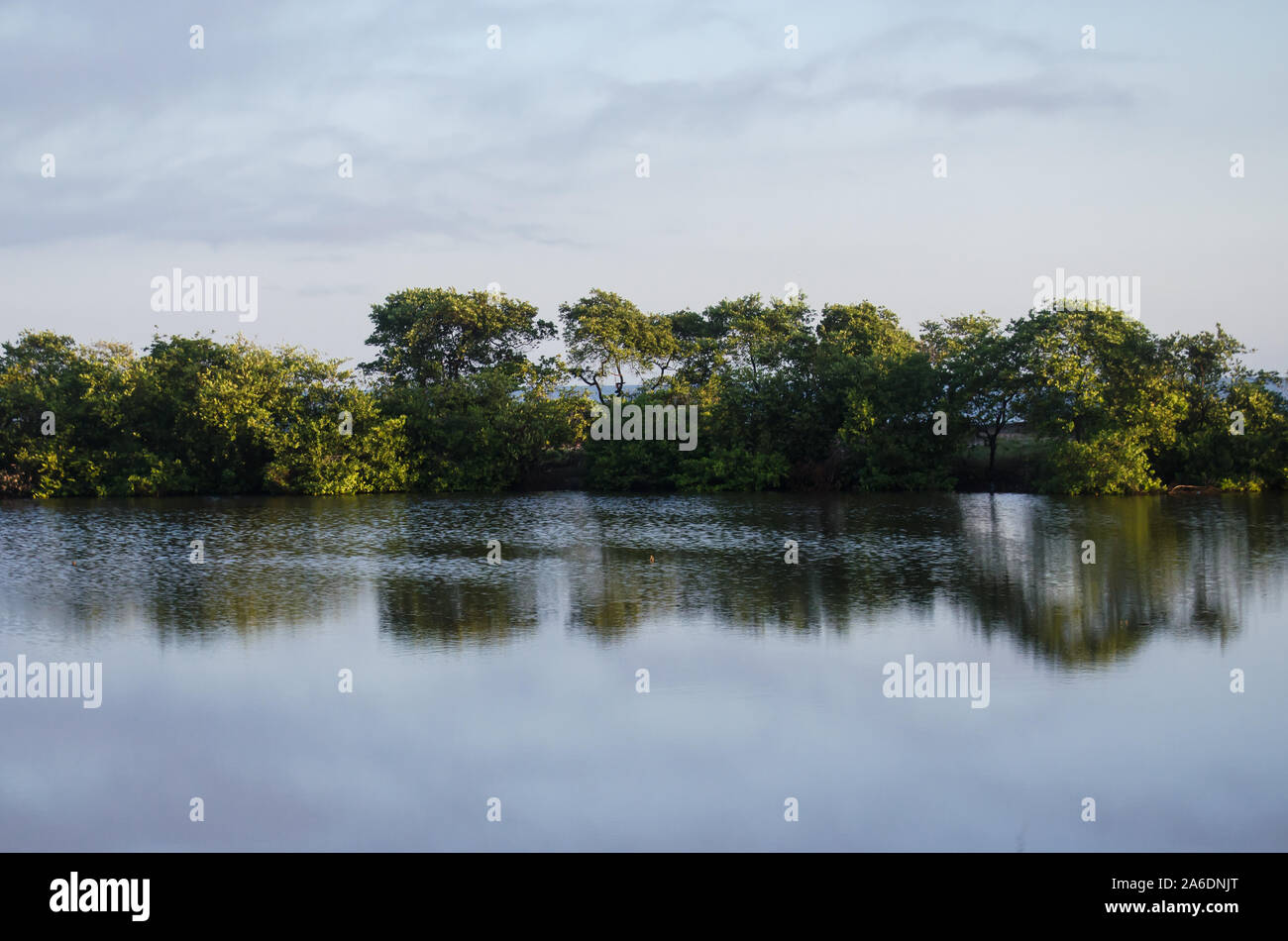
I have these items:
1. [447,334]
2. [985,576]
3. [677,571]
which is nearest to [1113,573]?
[985,576]

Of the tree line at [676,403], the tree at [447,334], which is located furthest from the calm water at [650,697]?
the tree at [447,334]

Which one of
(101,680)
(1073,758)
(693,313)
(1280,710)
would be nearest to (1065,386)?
(693,313)

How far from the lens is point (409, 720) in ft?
35.0

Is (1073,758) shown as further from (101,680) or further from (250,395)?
(250,395)

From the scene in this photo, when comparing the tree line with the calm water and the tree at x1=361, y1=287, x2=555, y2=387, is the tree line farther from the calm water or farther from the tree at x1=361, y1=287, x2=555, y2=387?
the calm water

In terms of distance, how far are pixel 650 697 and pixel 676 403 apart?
111ft

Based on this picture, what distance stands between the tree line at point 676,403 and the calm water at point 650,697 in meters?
15.9

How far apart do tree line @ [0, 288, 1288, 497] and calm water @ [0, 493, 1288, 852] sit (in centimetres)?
1595

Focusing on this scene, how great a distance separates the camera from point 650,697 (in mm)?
11438

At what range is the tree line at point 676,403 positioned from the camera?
1470 inches

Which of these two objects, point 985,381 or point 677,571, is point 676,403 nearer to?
point 985,381
